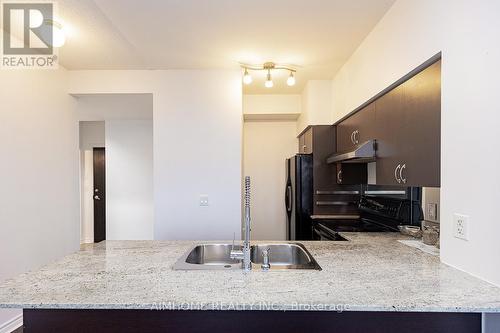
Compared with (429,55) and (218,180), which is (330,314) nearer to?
(429,55)

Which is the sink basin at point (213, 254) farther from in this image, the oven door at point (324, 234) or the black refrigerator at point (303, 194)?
the black refrigerator at point (303, 194)

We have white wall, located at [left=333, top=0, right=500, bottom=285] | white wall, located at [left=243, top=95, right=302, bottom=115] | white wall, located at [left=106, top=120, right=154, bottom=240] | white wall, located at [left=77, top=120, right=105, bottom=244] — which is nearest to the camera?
white wall, located at [left=333, top=0, right=500, bottom=285]

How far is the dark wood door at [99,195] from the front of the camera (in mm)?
5445

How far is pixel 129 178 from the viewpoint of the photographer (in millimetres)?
4828

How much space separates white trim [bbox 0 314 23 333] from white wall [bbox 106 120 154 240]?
243 centimetres

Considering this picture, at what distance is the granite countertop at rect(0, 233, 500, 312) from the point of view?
1.03 meters

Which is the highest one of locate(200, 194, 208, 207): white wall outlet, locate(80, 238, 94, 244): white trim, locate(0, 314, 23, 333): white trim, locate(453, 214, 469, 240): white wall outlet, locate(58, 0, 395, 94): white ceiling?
locate(58, 0, 395, 94): white ceiling

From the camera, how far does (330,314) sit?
3.78ft

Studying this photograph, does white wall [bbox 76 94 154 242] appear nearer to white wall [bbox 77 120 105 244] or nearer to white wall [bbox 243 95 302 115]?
white wall [bbox 77 120 105 244]

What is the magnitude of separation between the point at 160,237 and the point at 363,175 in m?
2.31

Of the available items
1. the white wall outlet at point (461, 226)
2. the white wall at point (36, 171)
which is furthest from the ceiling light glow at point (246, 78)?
the white wall outlet at point (461, 226)

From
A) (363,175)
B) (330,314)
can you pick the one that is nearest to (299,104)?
(363,175)

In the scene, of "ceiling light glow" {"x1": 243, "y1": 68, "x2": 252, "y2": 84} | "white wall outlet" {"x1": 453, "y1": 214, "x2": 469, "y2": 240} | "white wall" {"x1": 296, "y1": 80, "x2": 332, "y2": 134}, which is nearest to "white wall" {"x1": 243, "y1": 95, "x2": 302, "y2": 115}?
"white wall" {"x1": 296, "y1": 80, "x2": 332, "y2": 134}

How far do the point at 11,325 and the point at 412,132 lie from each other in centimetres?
343
